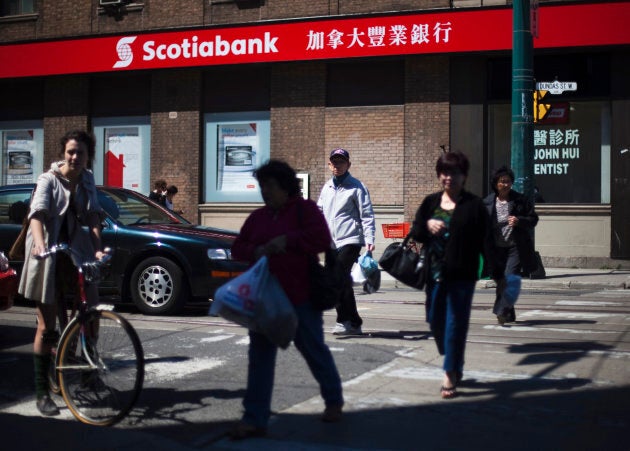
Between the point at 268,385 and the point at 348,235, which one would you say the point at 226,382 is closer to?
the point at 268,385

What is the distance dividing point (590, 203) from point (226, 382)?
13596mm

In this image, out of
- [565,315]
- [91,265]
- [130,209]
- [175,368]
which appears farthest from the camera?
[130,209]

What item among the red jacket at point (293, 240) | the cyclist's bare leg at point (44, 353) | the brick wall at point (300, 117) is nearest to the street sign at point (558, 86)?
the brick wall at point (300, 117)

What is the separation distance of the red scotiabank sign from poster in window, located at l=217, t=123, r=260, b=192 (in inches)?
63.3

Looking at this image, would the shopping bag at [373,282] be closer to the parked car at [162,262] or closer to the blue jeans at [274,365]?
the parked car at [162,262]

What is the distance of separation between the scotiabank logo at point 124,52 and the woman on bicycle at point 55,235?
1637 centimetres

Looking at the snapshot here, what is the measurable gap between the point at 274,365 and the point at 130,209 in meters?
6.29

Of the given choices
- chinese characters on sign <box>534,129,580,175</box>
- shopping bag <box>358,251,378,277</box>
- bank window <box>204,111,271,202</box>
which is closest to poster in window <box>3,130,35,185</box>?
bank window <box>204,111,271,202</box>

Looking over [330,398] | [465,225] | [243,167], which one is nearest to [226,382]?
[330,398]

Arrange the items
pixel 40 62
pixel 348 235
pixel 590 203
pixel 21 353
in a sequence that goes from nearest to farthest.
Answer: pixel 21 353 → pixel 348 235 → pixel 590 203 → pixel 40 62

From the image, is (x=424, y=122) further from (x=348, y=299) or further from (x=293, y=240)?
(x=293, y=240)

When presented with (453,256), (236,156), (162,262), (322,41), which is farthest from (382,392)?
(236,156)

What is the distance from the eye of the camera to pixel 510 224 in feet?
31.2

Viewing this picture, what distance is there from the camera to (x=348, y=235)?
8820mm
